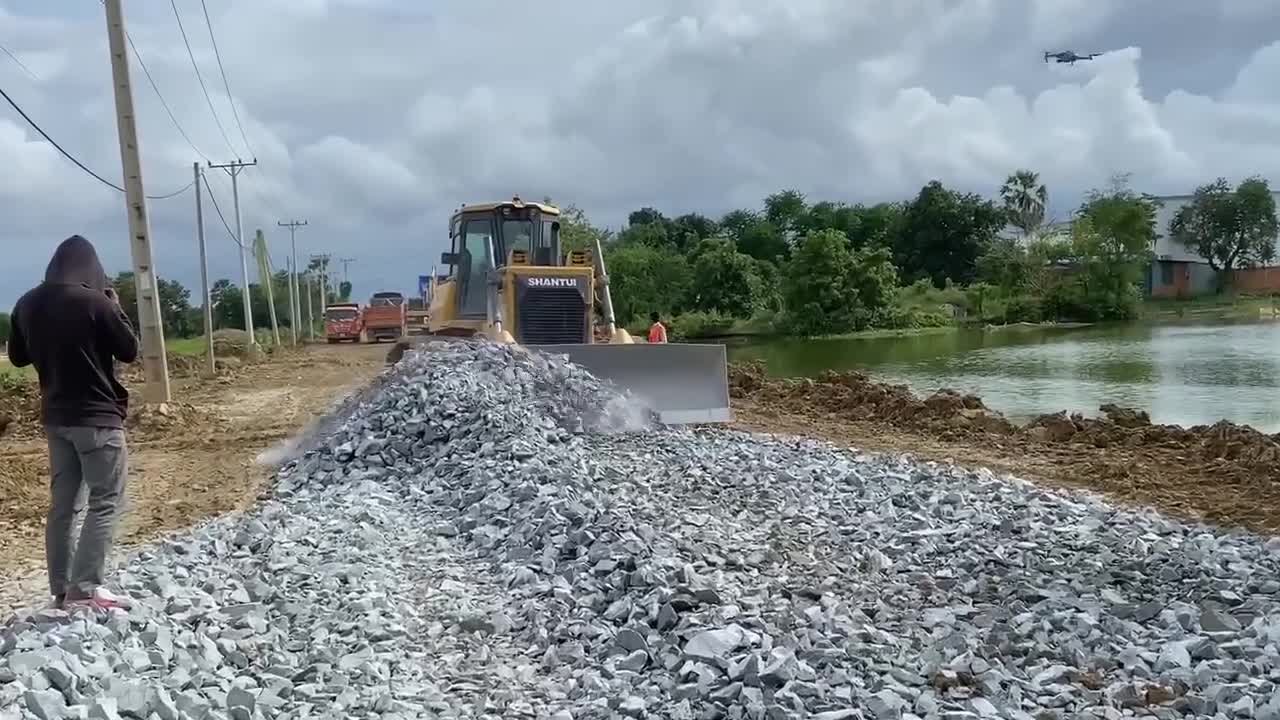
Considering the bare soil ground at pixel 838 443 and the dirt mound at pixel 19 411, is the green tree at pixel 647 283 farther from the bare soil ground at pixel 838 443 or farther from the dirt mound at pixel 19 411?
the dirt mound at pixel 19 411

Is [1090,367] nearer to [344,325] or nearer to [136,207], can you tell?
[136,207]

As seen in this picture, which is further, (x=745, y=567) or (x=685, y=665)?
(x=745, y=567)

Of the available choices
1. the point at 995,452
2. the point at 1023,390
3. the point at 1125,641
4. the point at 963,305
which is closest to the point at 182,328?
the point at 963,305

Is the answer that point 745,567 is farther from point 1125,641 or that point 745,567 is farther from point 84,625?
point 84,625

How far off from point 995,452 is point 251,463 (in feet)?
23.7

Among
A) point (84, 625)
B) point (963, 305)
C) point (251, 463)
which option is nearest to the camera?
point (84, 625)

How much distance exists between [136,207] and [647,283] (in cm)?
4265

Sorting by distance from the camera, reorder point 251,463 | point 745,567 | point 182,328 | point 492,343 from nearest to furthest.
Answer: point 745,567
point 251,463
point 492,343
point 182,328

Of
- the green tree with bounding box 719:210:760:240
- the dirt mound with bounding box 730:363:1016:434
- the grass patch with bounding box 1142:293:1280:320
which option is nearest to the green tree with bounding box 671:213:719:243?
the green tree with bounding box 719:210:760:240

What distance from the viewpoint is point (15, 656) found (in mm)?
3748

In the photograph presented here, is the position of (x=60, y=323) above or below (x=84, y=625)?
above

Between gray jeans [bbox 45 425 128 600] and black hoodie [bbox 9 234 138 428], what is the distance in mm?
74

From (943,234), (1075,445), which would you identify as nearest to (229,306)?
(943,234)

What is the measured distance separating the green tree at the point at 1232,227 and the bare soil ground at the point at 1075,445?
6396cm
